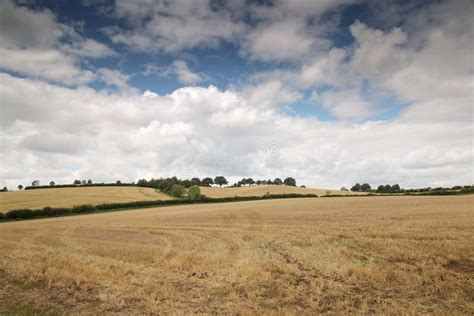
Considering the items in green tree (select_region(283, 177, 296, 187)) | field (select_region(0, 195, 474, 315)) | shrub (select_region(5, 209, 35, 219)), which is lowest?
shrub (select_region(5, 209, 35, 219))

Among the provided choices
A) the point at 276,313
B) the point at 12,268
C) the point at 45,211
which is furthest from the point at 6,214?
the point at 276,313

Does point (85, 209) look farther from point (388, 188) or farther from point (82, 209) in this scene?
point (388, 188)

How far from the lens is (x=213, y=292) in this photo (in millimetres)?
10367

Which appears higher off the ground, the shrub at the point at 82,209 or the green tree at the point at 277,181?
the green tree at the point at 277,181

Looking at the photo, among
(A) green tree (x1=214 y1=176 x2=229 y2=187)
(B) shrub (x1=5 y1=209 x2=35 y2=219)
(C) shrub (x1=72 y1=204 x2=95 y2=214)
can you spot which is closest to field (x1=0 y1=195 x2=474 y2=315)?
(B) shrub (x1=5 y1=209 x2=35 y2=219)

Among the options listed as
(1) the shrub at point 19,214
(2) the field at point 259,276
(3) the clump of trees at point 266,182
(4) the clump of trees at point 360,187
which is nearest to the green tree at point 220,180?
(3) the clump of trees at point 266,182

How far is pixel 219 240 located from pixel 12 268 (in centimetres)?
1085

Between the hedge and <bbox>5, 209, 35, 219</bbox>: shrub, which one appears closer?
<bbox>5, 209, 35, 219</bbox>: shrub

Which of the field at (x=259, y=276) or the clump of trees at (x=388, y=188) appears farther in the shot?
the clump of trees at (x=388, y=188)

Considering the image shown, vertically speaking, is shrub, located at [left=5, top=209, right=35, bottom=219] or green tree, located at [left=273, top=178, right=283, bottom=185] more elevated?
green tree, located at [left=273, top=178, right=283, bottom=185]

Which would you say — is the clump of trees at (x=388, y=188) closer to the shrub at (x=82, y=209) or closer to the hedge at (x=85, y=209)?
the hedge at (x=85, y=209)

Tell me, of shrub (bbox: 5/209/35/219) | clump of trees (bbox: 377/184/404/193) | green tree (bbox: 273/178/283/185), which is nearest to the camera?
shrub (bbox: 5/209/35/219)

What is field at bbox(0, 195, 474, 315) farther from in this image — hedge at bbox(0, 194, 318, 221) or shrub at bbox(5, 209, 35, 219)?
hedge at bbox(0, 194, 318, 221)

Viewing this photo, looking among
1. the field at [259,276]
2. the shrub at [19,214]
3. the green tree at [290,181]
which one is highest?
the green tree at [290,181]
